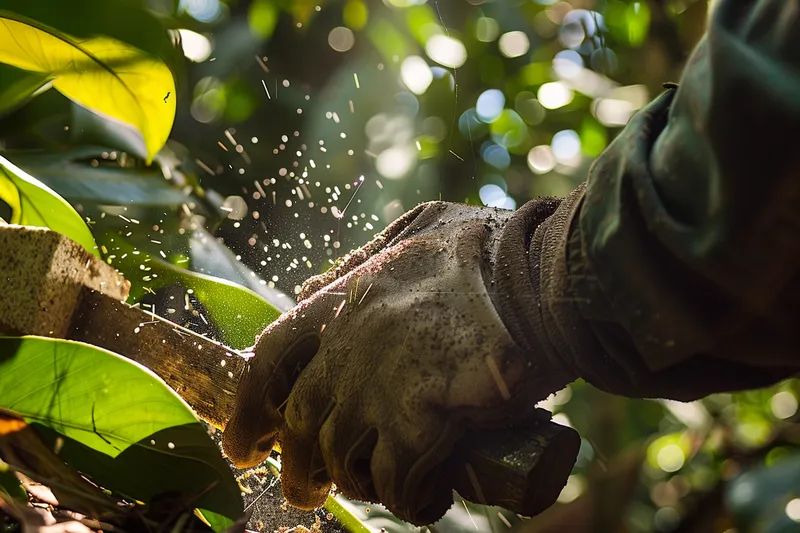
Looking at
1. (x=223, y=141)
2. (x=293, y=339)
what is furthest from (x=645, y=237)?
(x=223, y=141)

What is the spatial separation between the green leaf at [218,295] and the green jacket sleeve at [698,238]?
0.74 metres

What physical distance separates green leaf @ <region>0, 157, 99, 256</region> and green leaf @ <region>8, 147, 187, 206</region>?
0.29m

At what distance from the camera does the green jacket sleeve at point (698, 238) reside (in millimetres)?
544

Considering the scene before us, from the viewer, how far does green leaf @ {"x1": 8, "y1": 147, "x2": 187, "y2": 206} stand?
1657mm

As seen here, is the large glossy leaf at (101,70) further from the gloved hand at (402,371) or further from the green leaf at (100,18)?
the gloved hand at (402,371)

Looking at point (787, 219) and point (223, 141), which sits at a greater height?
point (787, 219)

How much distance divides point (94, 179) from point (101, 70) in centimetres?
54

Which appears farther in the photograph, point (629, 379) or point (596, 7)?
point (596, 7)

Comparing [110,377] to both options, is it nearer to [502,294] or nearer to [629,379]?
[502,294]

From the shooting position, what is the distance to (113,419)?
0.92 m

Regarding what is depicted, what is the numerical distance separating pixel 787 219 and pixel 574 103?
7.17 feet

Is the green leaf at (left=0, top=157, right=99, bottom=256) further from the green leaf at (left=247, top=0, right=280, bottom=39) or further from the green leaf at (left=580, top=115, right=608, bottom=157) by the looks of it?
the green leaf at (left=580, top=115, right=608, bottom=157)

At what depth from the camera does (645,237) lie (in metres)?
0.66

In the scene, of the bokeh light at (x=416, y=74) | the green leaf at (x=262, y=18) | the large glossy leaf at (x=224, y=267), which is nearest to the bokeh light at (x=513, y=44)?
the bokeh light at (x=416, y=74)
